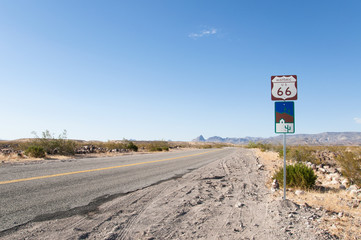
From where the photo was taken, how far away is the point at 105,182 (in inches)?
268

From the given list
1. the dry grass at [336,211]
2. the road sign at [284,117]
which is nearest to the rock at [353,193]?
the dry grass at [336,211]

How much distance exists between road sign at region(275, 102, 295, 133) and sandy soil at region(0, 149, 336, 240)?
5.58 feet

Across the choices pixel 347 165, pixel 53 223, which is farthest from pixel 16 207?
pixel 347 165

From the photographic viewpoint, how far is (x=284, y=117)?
5.30 m

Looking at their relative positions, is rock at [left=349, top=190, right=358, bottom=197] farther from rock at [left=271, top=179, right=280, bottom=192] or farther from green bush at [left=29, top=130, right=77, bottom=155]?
green bush at [left=29, top=130, right=77, bottom=155]

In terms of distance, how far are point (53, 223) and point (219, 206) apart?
319 centimetres

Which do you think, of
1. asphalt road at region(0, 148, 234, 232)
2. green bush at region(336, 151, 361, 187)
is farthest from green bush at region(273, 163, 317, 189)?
asphalt road at region(0, 148, 234, 232)

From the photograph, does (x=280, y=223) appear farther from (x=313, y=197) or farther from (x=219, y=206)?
(x=313, y=197)

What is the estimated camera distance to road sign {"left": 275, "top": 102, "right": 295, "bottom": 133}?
5.23 m

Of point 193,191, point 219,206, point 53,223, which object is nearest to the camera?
point 53,223

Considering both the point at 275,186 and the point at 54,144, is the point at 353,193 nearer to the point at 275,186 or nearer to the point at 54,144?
the point at 275,186

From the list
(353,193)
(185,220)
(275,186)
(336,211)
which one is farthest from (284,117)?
(185,220)

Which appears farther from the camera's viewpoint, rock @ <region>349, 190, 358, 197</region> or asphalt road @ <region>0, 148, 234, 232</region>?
rock @ <region>349, 190, 358, 197</region>

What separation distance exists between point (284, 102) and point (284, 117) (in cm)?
37
